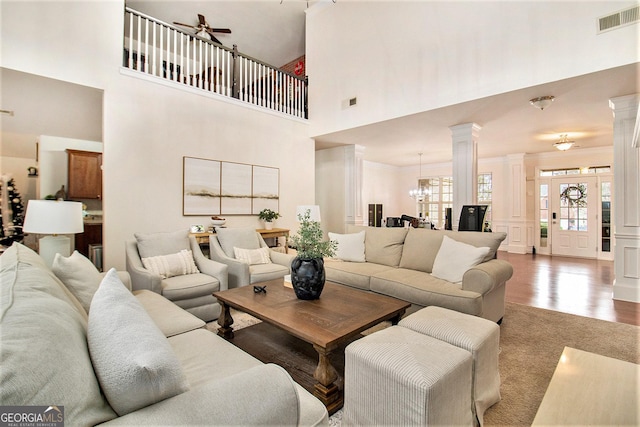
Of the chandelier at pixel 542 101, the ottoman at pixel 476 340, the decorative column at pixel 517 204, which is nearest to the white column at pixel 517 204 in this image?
the decorative column at pixel 517 204

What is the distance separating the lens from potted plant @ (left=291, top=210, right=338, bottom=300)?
7.89ft

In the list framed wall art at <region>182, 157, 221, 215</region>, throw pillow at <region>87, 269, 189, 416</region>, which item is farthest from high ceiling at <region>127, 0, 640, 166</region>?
throw pillow at <region>87, 269, 189, 416</region>

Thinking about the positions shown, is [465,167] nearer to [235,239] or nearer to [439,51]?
[439,51]

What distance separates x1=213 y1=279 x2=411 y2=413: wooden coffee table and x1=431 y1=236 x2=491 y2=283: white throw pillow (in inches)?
34.9

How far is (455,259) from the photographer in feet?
9.72

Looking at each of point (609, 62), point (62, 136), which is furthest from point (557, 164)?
point (62, 136)

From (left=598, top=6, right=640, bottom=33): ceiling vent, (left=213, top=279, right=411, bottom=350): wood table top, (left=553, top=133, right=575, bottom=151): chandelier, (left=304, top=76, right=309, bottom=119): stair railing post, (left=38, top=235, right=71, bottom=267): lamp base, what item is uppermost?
(left=304, top=76, right=309, bottom=119): stair railing post

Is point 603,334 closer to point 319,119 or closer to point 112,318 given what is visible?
point 112,318

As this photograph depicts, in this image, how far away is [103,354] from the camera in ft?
2.79

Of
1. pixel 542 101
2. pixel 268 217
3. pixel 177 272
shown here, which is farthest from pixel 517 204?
pixel 177 272

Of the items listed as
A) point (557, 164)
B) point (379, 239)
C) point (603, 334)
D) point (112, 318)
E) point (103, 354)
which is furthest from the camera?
point (557, 164)

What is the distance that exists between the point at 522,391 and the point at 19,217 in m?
8.42

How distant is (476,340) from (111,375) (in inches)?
66.3

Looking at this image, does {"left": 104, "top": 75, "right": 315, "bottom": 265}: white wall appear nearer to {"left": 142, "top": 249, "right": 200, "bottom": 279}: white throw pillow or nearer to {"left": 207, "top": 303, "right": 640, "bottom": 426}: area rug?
{"left": 142, "top": 249, "right": 200, "bottom": 279}: white throw pillow
